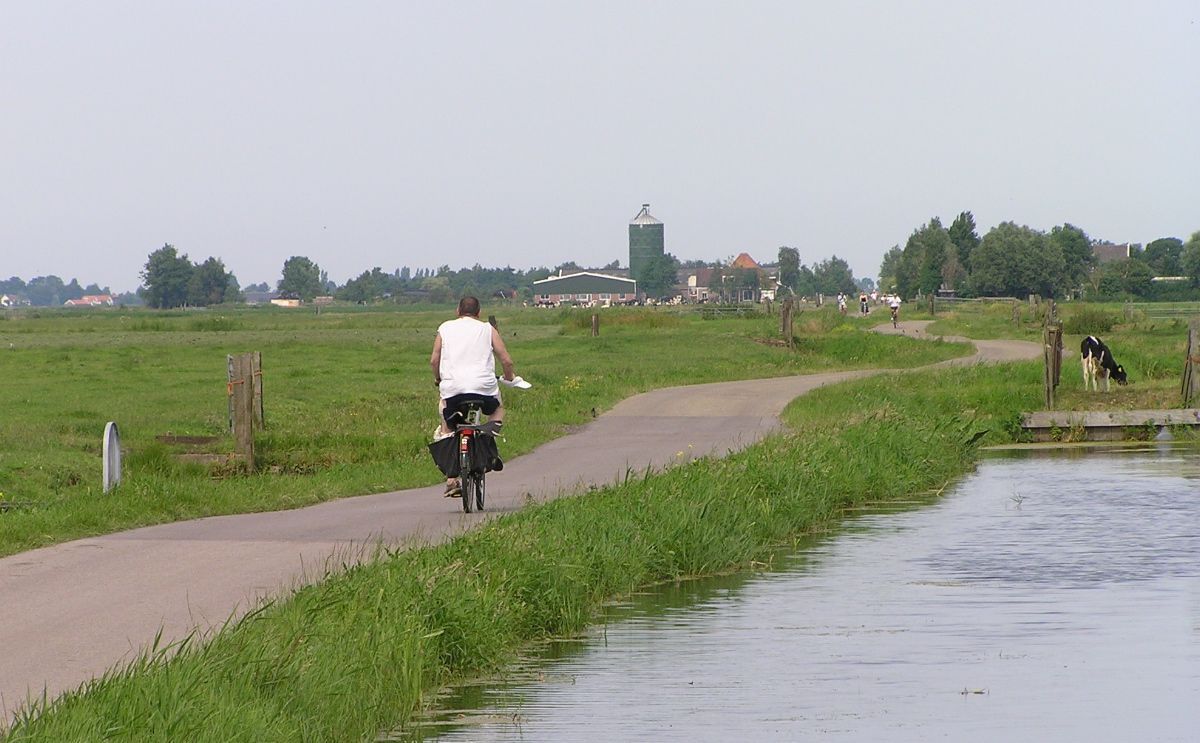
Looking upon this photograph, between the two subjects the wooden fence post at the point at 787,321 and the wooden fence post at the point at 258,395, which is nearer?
the wooden fence post at the point at 258,395

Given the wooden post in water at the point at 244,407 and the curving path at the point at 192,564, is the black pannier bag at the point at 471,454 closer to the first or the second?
the curving path at the point at 192,564

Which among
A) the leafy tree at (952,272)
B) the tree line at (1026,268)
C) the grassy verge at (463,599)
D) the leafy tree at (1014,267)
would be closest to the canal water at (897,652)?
the grassy verge at (463,599)

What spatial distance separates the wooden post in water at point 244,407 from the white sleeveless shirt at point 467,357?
494 centimetres

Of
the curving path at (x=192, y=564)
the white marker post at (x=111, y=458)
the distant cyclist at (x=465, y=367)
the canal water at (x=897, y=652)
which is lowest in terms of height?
the canal water at (x=897, y=652)

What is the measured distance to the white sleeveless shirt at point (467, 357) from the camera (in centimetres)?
1567

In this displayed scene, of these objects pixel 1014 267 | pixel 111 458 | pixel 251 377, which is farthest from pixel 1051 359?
pixel 1014 267

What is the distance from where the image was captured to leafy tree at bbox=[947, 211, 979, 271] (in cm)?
15188

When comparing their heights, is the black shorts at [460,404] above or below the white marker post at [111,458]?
above

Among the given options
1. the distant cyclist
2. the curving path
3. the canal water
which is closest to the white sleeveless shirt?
the distant cyclist

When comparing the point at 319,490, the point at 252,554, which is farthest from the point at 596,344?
the point at 252,554

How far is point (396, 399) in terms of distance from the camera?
35.8m

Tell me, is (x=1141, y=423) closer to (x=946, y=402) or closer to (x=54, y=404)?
(x=946, y=402)

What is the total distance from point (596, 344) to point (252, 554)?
4753 cm

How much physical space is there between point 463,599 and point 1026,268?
5090 inches
